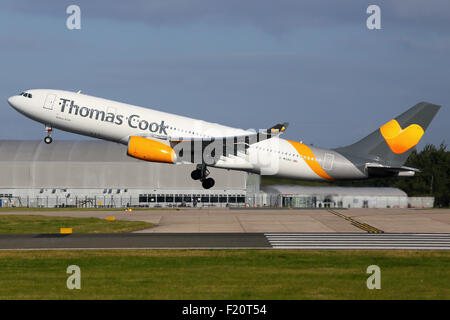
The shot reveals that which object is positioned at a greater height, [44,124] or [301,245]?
[44,124]

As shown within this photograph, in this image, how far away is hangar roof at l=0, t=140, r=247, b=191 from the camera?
9619 centimetres

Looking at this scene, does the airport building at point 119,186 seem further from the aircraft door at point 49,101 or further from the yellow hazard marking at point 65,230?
the aircraft door at point 49,101

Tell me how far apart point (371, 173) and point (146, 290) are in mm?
28576

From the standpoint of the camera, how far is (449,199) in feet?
382

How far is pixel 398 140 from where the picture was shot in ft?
164

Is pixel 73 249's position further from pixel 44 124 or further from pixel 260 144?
pixel 260 144

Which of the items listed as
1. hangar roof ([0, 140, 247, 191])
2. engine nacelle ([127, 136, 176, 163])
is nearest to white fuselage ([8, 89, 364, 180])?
engine nacelle ([127, 136, 176, 163])

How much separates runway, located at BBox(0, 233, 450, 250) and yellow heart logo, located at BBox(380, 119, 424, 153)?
8.00 m

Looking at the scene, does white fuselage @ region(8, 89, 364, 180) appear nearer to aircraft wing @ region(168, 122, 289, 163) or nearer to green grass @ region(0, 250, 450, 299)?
aircraft wing @ region(168, 122, 289, 163)

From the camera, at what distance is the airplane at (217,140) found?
44938mm

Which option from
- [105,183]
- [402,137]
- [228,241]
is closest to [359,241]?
[228,241]

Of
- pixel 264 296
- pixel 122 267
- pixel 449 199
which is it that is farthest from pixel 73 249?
pixel 449 199

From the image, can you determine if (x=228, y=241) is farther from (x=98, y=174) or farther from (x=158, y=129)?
(x=98, y=174)
